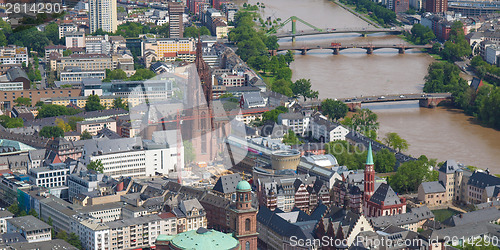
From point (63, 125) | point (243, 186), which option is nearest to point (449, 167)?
point (243, 186)

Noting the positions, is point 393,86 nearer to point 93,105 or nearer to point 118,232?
point 93,105

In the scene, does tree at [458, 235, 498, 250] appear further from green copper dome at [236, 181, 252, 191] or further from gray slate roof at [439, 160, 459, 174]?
gray slate roof at [439, 160, 459, 174]

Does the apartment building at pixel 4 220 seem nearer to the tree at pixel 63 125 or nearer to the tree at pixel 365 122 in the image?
the tree at pixel 63 125

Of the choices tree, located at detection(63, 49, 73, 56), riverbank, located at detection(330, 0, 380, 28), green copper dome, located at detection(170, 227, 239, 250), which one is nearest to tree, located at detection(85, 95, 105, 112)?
tree, located at detection(63, 49, 73, 56)

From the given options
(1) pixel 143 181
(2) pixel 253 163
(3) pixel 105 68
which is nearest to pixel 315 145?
(2) pixel 253 163

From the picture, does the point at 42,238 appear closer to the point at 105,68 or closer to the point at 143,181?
the point at 143,181
